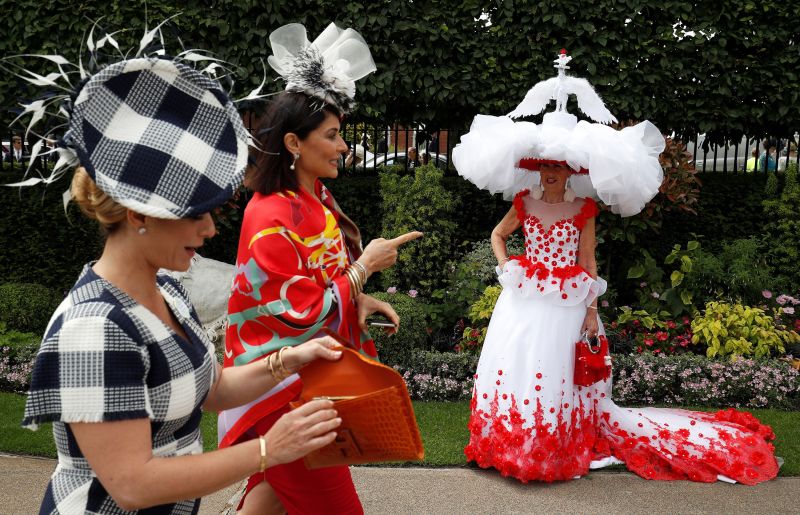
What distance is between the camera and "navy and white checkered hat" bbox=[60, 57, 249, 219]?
1.51 metres

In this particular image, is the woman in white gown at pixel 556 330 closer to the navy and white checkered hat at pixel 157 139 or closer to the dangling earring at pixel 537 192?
the dangling earring at pixel 537 192

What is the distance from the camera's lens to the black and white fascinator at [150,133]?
1.51 m

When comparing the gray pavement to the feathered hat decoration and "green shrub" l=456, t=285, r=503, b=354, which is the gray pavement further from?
the feathered hat decoration

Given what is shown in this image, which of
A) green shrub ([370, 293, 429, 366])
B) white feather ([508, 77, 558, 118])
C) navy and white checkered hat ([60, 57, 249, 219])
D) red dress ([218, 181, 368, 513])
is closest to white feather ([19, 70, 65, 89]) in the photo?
navy and white checkered hat ([60, 57, 249, 219])

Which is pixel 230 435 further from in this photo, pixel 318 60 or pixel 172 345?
pixel 318 60

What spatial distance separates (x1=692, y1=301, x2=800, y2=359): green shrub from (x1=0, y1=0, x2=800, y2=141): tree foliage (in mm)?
1707

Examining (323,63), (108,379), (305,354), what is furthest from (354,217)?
(108,379)

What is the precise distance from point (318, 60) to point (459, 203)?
13.5ft

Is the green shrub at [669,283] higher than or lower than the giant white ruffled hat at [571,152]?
lower

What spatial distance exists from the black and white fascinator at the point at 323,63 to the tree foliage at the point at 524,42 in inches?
149

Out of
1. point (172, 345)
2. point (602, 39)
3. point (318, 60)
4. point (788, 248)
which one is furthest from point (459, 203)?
point (172, 345)

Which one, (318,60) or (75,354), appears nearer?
(75,354)

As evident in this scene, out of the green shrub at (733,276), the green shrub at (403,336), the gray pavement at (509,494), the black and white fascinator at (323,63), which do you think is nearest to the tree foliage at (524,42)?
the green shrub at (733,276)

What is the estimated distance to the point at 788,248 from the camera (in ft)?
21.9
